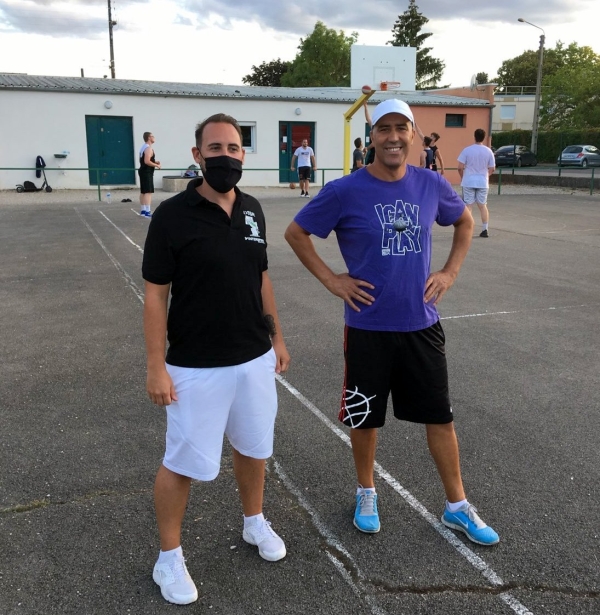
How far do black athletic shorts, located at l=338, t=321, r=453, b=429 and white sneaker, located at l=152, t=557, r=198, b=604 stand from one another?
972mm

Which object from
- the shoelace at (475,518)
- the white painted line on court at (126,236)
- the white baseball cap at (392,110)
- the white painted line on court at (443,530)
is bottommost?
the white painted line on court at (443,530)

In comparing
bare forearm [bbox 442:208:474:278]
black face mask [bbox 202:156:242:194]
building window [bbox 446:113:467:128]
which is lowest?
bare forearm [bbox 442:208:474:278]

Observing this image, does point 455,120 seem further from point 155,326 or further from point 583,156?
point 155,326

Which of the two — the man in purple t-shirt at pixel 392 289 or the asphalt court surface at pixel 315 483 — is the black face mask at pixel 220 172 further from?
the man in purple t-shirt at pixel 392 289

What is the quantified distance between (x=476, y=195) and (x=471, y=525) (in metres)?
10.9

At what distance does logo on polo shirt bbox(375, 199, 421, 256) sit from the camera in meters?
2.80

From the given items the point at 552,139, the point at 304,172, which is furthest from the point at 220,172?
the point at 552,139

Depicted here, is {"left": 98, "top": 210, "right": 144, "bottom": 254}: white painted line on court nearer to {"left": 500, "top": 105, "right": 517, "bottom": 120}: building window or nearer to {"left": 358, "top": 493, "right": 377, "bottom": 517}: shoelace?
{"left": 358, "top": 493, "right": 377, "bottom": 517}: shoelace

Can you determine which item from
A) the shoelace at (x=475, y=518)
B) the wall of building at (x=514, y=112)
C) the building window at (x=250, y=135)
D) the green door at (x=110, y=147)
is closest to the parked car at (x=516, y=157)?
the building window at (x=250, y=135)

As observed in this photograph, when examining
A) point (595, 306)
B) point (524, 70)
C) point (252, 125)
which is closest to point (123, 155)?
point (252, 125)

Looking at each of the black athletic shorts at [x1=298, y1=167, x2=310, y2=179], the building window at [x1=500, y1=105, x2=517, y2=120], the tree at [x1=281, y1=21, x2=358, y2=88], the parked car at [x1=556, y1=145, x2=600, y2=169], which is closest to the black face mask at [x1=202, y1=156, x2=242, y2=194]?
the black athletic shorts at [x1=298, y1=167, x2=310, y2=179]

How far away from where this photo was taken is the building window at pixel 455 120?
32156 mm

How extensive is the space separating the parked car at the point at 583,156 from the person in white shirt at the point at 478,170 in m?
31.5

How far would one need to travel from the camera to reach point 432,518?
312 cm
